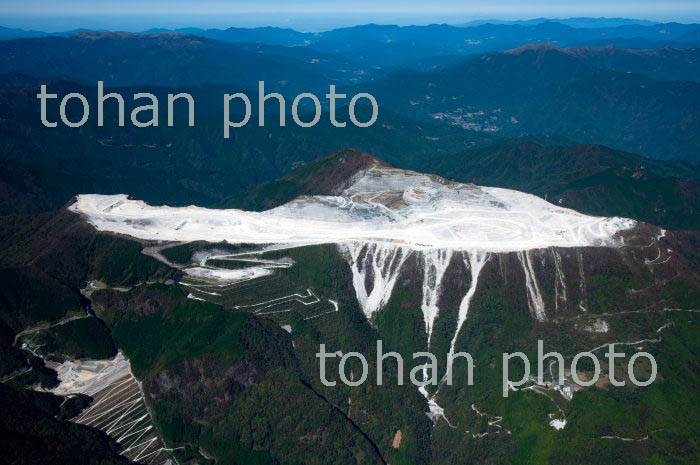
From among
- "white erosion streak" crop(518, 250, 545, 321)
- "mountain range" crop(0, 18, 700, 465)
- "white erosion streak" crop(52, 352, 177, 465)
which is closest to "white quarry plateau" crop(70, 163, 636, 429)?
"white erosion streak" crop(518, 250, 545, 321)

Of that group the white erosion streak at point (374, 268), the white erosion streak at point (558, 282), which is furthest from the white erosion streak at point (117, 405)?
the white erosion streak at point (558, 282)

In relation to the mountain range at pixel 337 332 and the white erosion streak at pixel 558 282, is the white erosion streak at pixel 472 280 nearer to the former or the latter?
the mountain range at pixel 337 332

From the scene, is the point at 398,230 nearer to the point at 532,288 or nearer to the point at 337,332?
the point at 337,332

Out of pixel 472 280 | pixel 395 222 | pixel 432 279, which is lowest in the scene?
pixel 432 279

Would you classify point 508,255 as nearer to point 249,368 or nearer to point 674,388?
point 674,388

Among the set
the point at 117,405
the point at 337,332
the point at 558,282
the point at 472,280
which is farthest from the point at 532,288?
the point at 117,405

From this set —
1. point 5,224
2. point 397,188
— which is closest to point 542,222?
point 397,188
